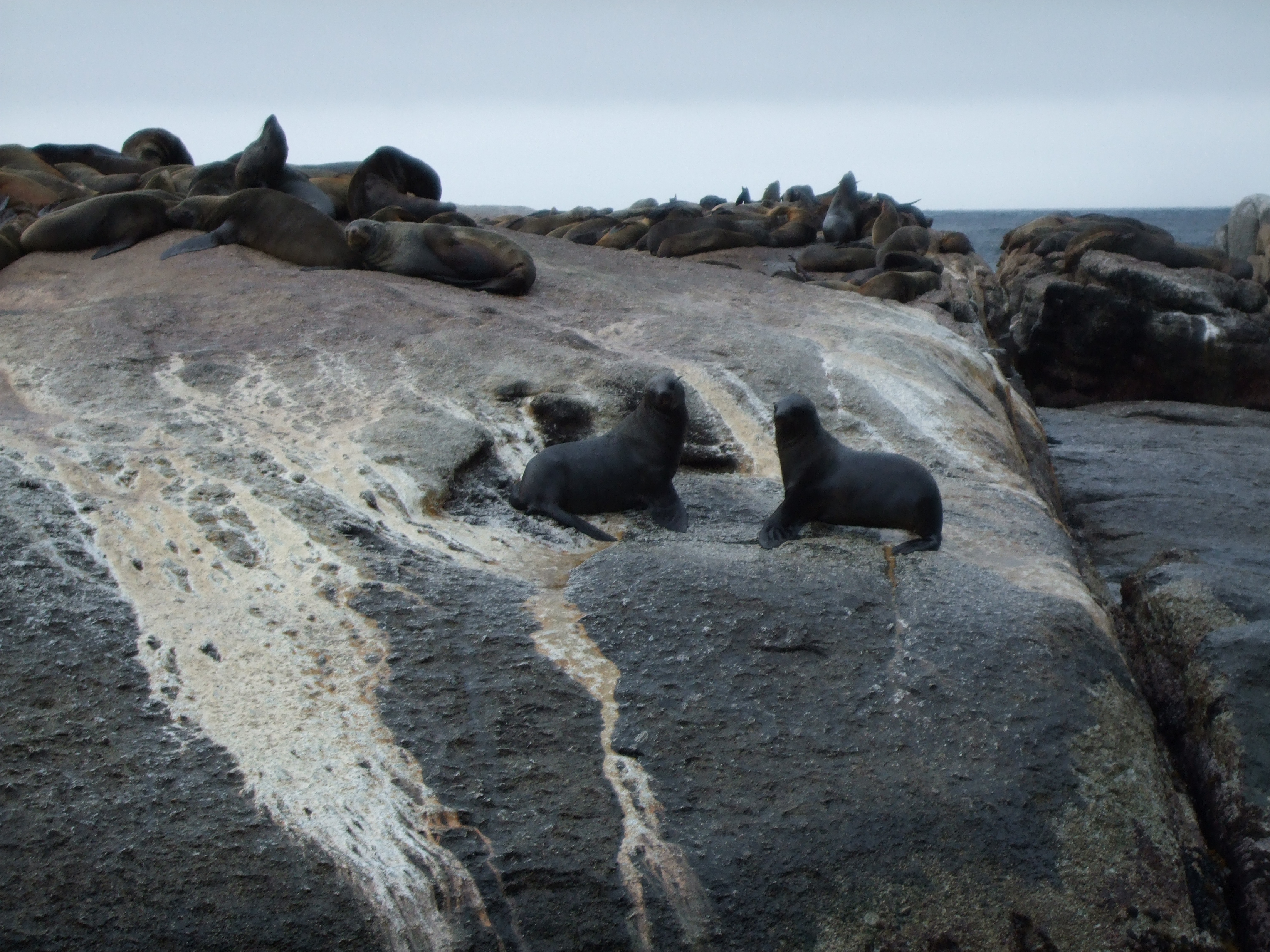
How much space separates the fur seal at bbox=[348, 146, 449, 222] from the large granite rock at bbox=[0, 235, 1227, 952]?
6022mm

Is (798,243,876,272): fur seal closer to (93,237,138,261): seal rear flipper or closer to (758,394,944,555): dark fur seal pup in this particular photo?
(93,237,138,261): seal rear flipper

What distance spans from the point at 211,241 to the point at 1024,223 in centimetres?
4045

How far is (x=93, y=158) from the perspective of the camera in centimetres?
1365

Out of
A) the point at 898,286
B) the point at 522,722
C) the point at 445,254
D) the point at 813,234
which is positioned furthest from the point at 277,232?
the point at 813,234

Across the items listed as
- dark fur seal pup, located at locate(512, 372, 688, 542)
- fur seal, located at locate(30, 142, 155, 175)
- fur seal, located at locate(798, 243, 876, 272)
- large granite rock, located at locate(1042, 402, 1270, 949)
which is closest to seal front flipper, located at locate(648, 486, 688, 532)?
dark fur seal pup, located at locate(512, 372, 688, 542)

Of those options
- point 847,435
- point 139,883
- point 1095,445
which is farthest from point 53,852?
point 1095,445

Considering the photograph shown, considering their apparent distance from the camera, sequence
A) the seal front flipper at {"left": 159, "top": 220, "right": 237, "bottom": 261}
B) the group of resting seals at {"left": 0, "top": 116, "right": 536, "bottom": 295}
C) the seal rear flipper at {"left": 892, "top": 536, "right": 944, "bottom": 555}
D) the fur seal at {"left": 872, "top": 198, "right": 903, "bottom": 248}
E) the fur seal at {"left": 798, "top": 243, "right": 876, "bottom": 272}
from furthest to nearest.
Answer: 1. the fur seal at {"left": 872, "top": 198, "right": 903, "bottom": 248}
2. the fur seal at {"left": 798, "top": 243, "right": 876, "bottom": 272}
3. the seal front flipper at {"left": 159, "top": 220, "right": 237, "bottom": 261}
4. the group of resting seals at {"left": 0, "top": 116, "right": 536, "bottom": 295}
5. the seal rear flipper at {"left": 892, "top": 536, "right": 944, "bottom": 555}

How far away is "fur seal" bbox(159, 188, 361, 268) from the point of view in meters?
7.80

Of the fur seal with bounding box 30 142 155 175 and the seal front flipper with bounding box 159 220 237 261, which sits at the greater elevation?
the fur seal with bounding box 30 142 155 175

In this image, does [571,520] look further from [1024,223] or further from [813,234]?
[1024,223]

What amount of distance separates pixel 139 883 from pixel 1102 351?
11030 millimetres

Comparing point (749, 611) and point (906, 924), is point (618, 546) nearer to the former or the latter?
point (749, 611)

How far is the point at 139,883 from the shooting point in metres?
2.61

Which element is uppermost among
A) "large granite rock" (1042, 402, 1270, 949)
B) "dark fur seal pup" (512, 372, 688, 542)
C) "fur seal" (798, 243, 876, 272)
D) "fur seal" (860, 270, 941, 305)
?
"fur seal" (798, 243, 876, 272)
